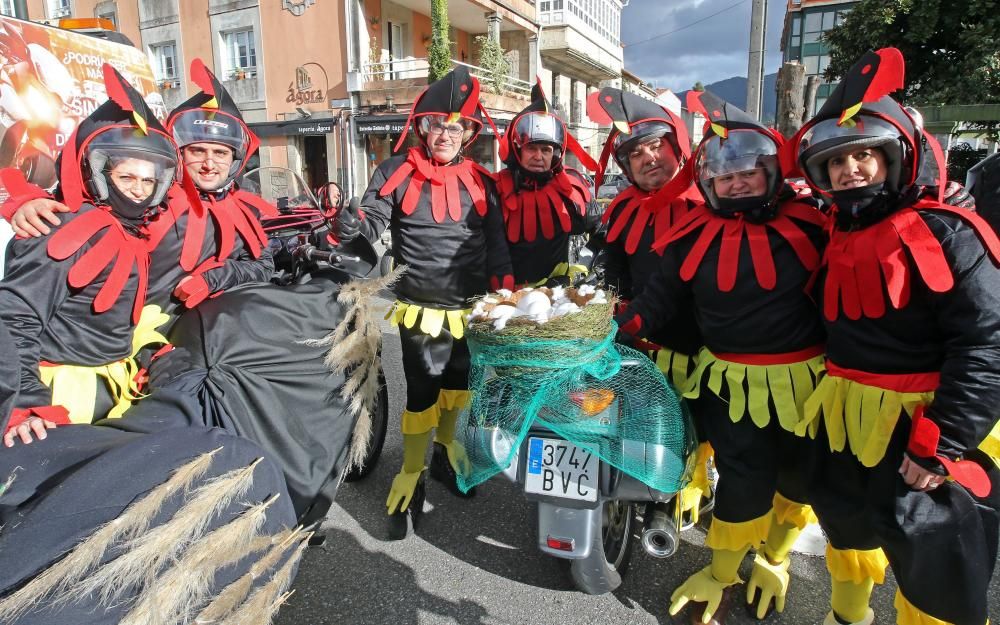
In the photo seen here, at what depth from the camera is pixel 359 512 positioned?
9.92 feet

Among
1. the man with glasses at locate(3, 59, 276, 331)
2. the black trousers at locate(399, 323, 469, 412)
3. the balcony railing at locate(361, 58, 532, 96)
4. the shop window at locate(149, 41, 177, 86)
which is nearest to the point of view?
the man with glasses at locate(3, 59, 276, 331)

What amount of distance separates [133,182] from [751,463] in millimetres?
2308

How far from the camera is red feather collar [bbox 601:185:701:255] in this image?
276 centimetres

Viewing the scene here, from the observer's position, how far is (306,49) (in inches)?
699

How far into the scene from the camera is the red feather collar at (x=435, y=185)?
3.03 metres

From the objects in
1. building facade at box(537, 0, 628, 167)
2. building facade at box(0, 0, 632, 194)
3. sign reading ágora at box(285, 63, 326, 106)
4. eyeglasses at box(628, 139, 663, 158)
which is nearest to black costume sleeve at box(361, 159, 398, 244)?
eyeglasses at box(628, 139, 663, 158)

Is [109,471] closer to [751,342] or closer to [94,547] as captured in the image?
[94,547]

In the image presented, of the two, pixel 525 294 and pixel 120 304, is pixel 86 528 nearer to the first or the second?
pixel 120 304

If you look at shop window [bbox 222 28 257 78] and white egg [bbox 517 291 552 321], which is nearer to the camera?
white egg [bbox 517 291 552 321]

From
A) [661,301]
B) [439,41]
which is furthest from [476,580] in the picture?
[439,41]

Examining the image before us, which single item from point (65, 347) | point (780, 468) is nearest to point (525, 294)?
point (780, 468)

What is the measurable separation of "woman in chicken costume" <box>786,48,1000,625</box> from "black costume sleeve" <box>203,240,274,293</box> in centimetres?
206

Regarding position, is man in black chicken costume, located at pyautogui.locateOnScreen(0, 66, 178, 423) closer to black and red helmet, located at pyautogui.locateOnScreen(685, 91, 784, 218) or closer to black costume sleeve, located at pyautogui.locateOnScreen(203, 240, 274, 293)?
black costume sleeve, located at pyautogui.locateOnScreen(203, 240, 274, 293)

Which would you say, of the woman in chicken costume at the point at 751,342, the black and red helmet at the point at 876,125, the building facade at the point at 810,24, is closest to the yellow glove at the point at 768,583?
the woman in chicken costume at the point at 751,342
